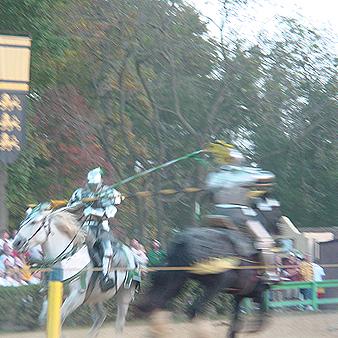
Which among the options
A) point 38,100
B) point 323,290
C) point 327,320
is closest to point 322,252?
point 323,290

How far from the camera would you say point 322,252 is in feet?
59.1

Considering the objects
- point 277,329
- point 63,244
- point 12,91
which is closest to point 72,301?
point 63,244

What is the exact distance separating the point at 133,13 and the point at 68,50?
2.15 meters

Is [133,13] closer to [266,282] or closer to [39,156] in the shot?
[39,156]

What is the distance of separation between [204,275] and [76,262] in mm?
2662

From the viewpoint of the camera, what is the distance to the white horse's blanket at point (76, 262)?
34.1 ft

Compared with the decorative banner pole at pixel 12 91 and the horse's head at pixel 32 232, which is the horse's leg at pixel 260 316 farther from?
the decorative banner pole at pixel 12 91

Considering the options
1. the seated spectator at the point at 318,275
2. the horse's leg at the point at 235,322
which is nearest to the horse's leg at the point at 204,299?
the horse's leg at the point at 235,322

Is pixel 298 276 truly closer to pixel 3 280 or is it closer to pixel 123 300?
pixel 123 300

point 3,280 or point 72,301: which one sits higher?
point 3,280

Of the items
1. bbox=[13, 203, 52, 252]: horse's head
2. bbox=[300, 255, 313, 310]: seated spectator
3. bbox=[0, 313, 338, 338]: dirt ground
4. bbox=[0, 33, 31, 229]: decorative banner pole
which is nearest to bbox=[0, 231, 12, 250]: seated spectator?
bbox=[0, 313, 338, 338]: dirt ground

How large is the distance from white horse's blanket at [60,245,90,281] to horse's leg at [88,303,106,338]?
1.36m

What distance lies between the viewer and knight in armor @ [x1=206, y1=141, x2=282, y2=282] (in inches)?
350

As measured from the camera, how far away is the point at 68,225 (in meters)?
10.7
